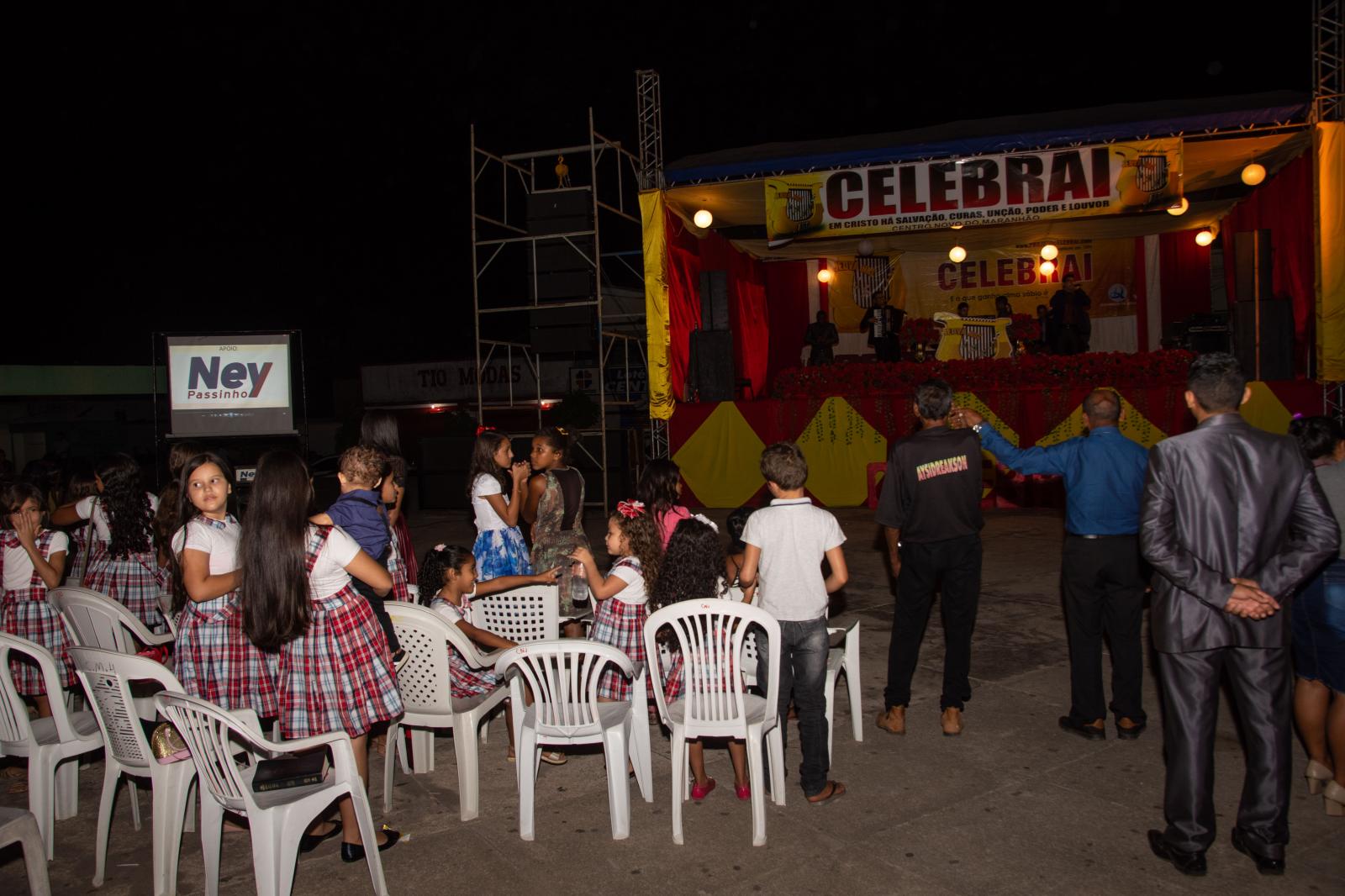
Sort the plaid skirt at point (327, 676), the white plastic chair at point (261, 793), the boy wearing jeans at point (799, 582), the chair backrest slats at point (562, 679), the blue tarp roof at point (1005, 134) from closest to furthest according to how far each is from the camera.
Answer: the white plastic chair at point (261, 793), the plaid skirt at point (327, 676), the chair backrest slats at point (562, 679), the boy wearing jeans at point (799, 582), the blue tarp roof at point (1005, 134)

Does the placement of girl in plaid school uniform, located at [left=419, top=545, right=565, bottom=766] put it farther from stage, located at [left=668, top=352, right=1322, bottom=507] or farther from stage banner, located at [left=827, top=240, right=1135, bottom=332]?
stage banner, located at [left=827, top=240, right=1135, bottom=332]

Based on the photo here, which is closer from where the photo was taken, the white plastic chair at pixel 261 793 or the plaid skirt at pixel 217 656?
the white plastic chair at pixel 261 793

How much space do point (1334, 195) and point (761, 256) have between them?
810 cm

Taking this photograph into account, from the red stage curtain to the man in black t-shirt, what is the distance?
11769mm

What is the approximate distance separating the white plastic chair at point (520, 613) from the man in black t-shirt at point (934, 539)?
63.1 inches

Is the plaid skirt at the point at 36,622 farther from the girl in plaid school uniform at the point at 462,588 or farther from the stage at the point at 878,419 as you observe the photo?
the stage at the point at 878,419

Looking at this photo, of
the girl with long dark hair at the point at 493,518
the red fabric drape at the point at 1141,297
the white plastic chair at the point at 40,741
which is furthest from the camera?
the red fabric drape at the point at 1141,297

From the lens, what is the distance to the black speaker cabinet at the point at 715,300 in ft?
41.5

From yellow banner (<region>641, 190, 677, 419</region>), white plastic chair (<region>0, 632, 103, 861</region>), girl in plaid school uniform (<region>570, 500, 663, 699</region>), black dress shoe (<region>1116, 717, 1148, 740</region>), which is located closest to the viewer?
white plastic chair (<region>0, 632, 103, 861</region>)

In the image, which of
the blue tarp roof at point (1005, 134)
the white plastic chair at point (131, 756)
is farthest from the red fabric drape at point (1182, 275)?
the white plastic chair at point (131, 756)

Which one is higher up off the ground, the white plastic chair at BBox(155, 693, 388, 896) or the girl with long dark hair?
the girl with long dark hair

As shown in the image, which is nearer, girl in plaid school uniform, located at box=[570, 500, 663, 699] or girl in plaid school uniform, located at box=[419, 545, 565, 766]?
girl in plaid school uniform, located at box=[570, 500, 663, 699]

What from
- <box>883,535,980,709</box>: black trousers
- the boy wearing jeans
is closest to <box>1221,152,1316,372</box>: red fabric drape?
<box>883,535,980,709</box>: black trousers

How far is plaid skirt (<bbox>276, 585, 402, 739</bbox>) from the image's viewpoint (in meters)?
3.20
